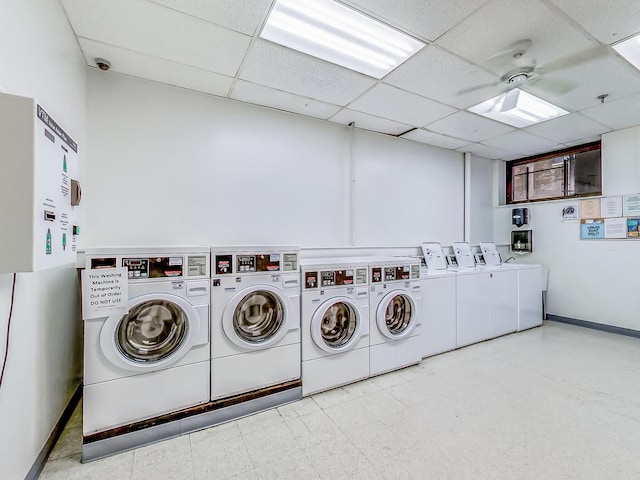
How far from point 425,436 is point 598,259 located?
3973 mm

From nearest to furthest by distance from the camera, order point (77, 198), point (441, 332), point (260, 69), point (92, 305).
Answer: point (77, 198) → point (92, 305) → point (260, 69) → point (441, 332)

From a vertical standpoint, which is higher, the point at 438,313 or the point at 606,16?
the point at 606,16

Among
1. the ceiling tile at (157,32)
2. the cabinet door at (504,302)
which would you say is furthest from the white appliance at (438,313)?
the ceiling tile at (157,32)

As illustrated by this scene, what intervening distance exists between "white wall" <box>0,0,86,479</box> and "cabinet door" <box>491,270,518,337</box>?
4.34 metres

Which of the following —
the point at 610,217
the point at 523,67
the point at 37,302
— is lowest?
the point at 37,302

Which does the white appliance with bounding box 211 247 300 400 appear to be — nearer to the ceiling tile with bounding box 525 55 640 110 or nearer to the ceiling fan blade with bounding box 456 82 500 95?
the ceiling fan blade with bounding box 456 82 500 95

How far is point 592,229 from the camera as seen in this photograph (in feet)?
13.5

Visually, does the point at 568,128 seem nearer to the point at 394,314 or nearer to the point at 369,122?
the point at 369,122

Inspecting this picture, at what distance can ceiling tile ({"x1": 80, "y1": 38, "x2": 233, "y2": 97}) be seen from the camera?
221 centimetres

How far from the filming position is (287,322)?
231cm

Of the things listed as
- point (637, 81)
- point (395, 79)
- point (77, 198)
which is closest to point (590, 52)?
point (637, 81)

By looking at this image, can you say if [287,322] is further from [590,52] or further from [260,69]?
[590,52]

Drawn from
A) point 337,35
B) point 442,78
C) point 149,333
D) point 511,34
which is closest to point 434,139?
point 442,78

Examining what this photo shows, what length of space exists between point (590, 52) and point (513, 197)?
332 centimetres
